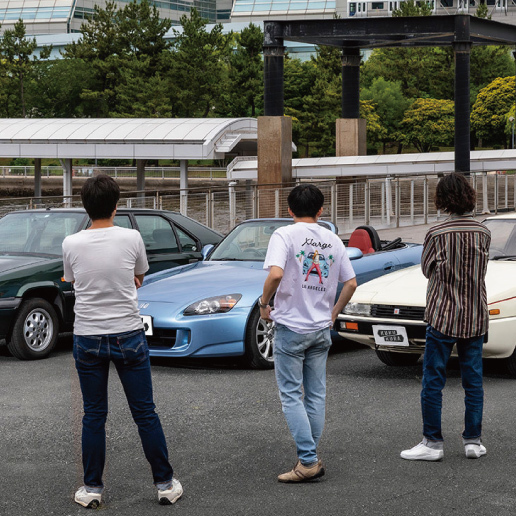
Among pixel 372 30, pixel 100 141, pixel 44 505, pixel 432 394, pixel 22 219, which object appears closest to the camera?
pixel 44 505

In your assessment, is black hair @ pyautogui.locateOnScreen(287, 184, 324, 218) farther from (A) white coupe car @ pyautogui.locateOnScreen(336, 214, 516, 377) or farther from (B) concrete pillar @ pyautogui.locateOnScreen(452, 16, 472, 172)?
(B) concrete pillar @ pyautogui.locateOnScreen(452, 16, 472, 172)

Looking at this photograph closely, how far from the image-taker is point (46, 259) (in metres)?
9.55

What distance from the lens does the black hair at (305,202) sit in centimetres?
508

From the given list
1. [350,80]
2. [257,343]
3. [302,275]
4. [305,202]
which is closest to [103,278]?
[302,275]

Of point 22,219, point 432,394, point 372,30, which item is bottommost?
point 432,394

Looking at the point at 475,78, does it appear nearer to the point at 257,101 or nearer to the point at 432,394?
the point at 257,101

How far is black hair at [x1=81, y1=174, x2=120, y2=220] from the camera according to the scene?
4.59 m

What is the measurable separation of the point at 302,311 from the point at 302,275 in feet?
0.62

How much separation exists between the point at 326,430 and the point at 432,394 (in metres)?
0.96

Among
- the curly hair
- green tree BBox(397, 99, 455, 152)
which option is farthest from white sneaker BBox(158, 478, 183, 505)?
green tree BBox(397, 99, 455, 152)

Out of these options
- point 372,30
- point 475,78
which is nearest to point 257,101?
point 475,78

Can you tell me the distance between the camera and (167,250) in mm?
11031

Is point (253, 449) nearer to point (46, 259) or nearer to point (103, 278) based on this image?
point (103, 278)

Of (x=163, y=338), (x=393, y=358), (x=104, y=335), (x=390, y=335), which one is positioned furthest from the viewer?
(x=393, y=358)
